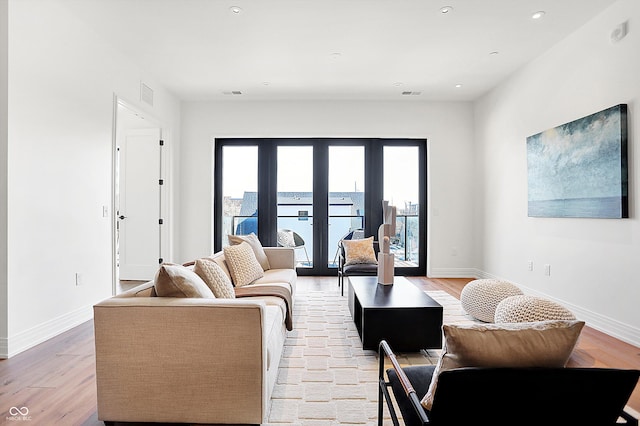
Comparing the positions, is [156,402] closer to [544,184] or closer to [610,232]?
[610,232]

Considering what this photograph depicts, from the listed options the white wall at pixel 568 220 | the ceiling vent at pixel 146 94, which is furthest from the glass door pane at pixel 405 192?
the ceiling vent at pixel 146 94

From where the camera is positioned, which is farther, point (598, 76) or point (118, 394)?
point (598, 76)

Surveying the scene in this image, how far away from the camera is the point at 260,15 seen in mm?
3311

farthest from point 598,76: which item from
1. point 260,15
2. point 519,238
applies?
point 260,15

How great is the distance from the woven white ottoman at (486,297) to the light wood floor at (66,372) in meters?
0.67

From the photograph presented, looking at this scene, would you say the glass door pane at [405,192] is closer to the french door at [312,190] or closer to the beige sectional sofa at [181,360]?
the french door at [312,190]

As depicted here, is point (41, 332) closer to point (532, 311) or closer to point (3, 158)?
point (3, 158)

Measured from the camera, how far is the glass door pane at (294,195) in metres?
5.91

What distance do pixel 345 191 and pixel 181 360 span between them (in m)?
4.53

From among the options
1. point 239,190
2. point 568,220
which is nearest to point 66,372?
point 239,190

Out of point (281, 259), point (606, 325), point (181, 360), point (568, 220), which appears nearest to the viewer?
point (181, 360)

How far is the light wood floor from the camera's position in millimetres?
1905

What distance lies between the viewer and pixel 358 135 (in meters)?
5.81

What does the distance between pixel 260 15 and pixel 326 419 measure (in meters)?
3.34
